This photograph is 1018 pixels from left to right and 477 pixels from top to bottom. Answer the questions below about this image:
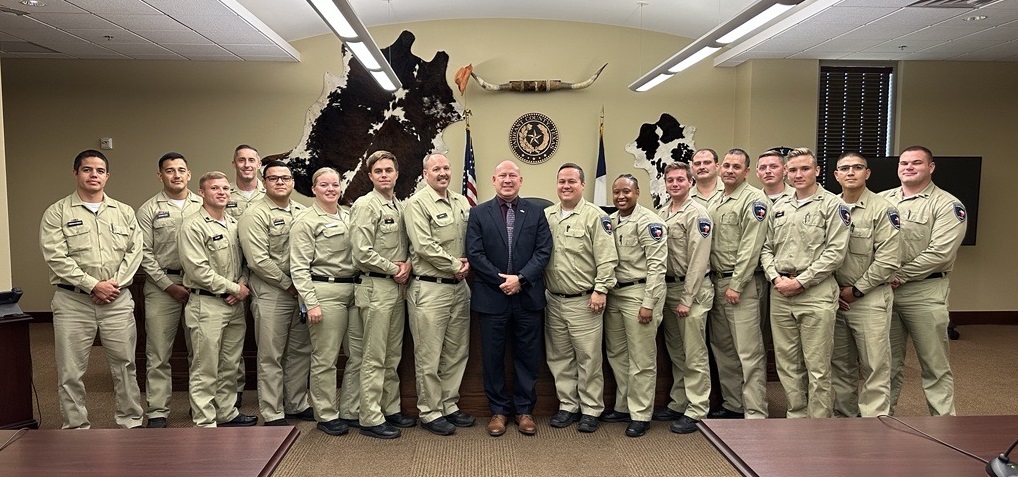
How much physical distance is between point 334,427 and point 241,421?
24.1 inches

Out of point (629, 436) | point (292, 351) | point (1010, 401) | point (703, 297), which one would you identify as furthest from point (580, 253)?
point (1010, 401)

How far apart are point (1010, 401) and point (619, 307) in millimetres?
3047

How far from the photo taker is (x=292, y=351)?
446 centimetres

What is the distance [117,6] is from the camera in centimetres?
536

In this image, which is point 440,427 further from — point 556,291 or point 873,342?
point 873,342

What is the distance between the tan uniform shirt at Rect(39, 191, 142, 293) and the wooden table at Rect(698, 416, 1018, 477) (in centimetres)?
337

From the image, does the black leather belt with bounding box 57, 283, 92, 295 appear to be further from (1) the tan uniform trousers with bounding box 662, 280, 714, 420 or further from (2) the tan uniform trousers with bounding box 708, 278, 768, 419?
(2) the tan uniform trousers with bounding box 708, 278, 768, 419

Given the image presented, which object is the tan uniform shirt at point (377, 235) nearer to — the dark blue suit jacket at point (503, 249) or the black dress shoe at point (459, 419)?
the dark blue suit jacket at point (503, 249)

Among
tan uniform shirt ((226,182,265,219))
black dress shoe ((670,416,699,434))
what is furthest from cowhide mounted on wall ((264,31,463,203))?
black dress shoe ((670,416,699,434))

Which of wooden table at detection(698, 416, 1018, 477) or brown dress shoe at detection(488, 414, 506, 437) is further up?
wooden table at detection(698, 416, 1018, 477)

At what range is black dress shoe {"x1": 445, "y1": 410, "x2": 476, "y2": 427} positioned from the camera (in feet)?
14.2

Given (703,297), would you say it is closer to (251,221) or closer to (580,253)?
(580,253)

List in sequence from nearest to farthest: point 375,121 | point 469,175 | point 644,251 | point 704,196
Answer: point 644,251
point 704,196
point 469,175
point 375,121

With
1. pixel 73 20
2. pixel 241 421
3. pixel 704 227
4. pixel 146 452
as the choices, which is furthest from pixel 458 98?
pixel 146 452
